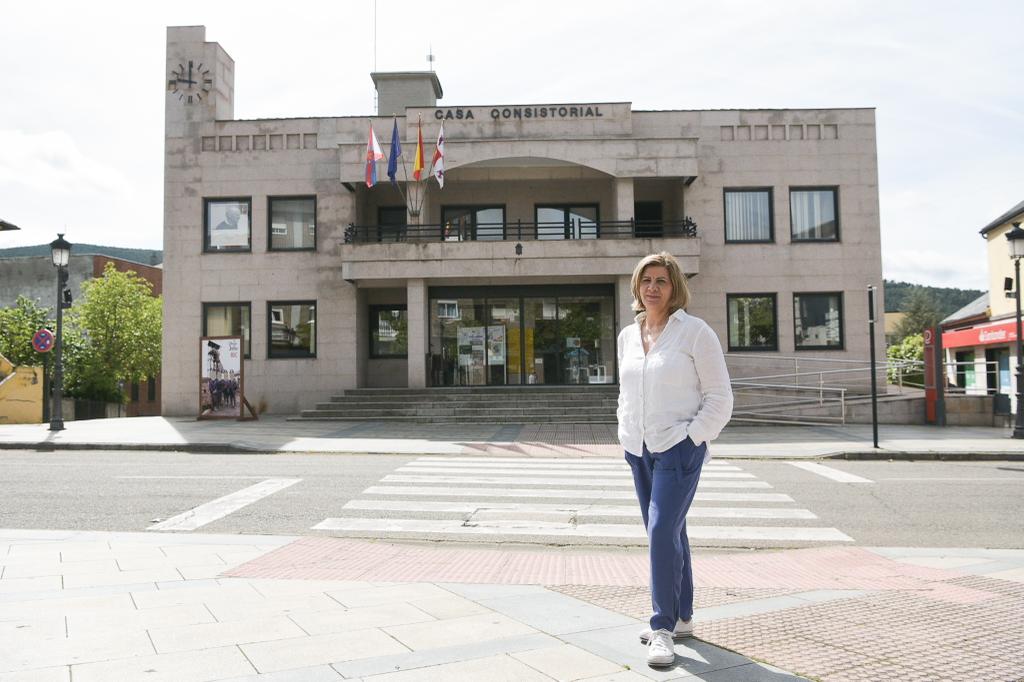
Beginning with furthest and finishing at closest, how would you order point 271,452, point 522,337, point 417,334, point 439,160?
point 522,337 < point 417,334 < point 439,160 < point 271,452

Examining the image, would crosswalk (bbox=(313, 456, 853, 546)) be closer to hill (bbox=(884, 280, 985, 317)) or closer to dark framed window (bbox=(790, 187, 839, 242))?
dark framed window (bbox=(790, 187, 839, 242))

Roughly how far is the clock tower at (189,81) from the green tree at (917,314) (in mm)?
69935

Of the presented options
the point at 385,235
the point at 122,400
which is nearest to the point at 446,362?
the point at 385,235

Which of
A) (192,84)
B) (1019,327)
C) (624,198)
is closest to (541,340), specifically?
(624,198)

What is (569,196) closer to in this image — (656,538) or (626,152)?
(626,152)

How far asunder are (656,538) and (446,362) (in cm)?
2251

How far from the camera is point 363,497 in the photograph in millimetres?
10117

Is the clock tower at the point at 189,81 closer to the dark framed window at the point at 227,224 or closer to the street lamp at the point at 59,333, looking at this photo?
the dark framed window at the point at 227,224

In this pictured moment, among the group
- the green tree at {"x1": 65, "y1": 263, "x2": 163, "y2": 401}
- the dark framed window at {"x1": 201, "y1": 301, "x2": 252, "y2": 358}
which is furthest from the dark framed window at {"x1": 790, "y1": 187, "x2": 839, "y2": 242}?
the green tree at {"x1": 65, "y1": 263, "x2": 163, "y2": 401}

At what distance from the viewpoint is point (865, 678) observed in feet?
12.4

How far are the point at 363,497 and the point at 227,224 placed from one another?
18925mm

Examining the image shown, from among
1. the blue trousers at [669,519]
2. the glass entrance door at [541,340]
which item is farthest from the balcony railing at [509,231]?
the blue trousers at [669,519]

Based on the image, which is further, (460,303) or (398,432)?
(460,303)

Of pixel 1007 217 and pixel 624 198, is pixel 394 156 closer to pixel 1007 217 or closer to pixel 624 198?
pixel 624 198
